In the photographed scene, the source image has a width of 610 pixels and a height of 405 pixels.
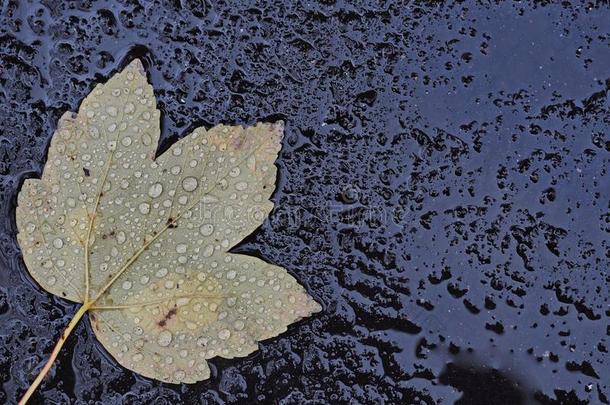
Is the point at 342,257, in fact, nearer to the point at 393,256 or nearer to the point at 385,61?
the point at 393,256

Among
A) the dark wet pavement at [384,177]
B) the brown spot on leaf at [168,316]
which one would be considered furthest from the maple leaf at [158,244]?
the dark wet pavement at [384,177]

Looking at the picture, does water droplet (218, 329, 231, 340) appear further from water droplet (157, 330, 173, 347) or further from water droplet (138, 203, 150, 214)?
water droplet (138, 203, 150, 214)

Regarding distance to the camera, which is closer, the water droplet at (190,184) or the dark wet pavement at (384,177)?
the water droplet at (190,184)

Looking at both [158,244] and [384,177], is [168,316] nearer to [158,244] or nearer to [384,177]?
[158,244]

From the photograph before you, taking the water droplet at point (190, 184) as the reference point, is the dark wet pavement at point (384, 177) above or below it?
above

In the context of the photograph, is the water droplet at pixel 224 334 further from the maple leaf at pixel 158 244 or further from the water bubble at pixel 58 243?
the water bubble at pixel 58 243

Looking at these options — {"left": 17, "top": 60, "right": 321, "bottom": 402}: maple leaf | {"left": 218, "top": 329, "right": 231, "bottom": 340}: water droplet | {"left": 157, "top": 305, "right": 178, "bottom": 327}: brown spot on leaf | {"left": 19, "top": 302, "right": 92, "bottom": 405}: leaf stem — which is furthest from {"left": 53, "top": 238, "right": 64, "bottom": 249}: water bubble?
{"left": 218, "top": 329, "right": 231, "bottom": 340}: water droplet
